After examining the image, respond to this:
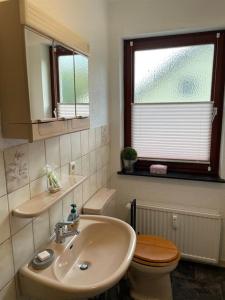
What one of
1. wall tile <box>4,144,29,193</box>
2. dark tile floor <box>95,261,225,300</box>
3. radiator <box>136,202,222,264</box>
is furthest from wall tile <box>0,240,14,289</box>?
radiator <box>136,202,222,264</box>

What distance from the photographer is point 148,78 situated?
2.20 metres

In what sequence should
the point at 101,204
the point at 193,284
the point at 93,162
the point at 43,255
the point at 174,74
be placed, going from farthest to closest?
the point at 174,74
the point at 193,284
the point at 93,162
the point at 101,204
the point at 43,255

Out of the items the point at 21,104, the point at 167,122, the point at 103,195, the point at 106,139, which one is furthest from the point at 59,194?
the point at 167,122

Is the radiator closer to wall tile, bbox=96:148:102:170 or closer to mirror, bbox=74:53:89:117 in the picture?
wall tile, bbox=96:148:102:170

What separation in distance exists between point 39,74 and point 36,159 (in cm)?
41

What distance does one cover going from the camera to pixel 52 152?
1304mm

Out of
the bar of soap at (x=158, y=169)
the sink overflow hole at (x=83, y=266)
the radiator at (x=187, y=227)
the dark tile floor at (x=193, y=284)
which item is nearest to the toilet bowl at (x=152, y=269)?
the dark tile floor at (x=193, y=284)

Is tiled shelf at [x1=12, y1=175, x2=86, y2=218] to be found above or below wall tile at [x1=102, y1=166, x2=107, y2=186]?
above

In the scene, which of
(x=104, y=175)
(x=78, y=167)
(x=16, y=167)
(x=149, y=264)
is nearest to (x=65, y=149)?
(x=78, y=167)

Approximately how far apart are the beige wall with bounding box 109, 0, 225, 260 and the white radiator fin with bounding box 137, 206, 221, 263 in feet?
0.42

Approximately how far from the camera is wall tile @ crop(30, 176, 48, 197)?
45.3 inches

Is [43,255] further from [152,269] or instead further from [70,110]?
[152,269]

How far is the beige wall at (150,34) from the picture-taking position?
189 centimetres

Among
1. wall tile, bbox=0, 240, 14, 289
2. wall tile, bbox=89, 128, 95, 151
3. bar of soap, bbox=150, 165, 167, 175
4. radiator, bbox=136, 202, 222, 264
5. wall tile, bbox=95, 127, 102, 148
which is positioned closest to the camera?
wall tile, bbox=0, 240, 14, 289
